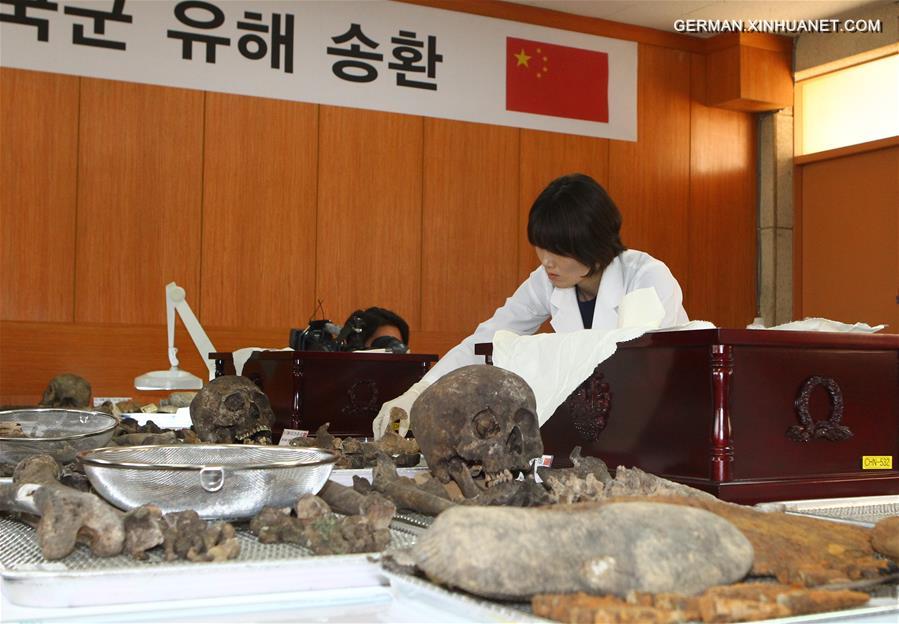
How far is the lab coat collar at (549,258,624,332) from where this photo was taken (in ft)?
8.54

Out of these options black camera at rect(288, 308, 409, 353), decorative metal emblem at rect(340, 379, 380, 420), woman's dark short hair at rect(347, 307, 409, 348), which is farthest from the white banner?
decorative metal emblem at rect(340, 379, 380, 420)

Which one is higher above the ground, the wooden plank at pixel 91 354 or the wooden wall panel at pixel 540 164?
the wooden wall panel at pixel 540 164

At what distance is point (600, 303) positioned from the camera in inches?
103


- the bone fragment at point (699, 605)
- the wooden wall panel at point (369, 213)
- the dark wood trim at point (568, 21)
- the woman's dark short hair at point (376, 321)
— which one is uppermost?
the dark wood trim at point (568, 21)

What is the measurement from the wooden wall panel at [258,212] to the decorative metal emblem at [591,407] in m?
4.46

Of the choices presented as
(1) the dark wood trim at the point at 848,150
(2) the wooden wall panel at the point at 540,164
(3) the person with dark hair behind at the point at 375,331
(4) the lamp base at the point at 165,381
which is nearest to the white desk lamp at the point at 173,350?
(4) the lamp base at the point at 165,381

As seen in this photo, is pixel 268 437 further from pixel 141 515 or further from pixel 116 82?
pixel 116 82

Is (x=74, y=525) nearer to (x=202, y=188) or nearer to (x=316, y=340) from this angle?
(x=316, y=340)

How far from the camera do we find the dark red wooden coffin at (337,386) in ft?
8.63

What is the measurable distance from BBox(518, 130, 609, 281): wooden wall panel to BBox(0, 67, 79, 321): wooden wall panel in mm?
2953

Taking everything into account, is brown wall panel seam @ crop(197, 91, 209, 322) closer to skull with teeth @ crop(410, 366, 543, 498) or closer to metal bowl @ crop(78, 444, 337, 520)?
skull with teeth @ crop(410, 366, 543, 498)

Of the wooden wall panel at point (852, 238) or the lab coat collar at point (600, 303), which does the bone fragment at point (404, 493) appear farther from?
the wooden wall panel at point (852, 238)

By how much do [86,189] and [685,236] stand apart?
4.33 m

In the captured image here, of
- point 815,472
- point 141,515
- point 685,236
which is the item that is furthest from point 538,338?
point 685,236
